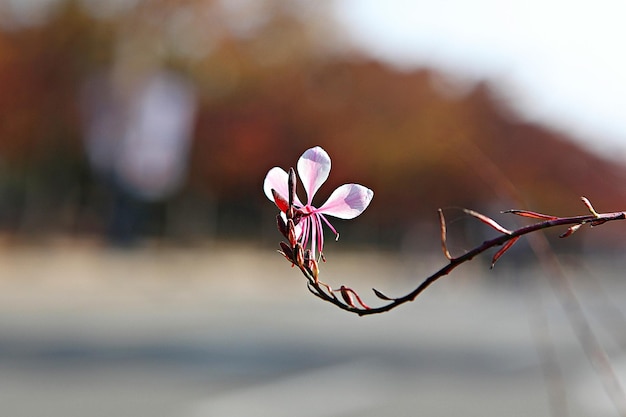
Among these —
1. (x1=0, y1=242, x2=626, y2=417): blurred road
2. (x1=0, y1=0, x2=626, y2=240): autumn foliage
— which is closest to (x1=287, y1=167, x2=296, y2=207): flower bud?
(x1=0, y1=242, x2=626, y2=417): blurred road

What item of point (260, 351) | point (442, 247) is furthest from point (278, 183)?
point (260, 351)

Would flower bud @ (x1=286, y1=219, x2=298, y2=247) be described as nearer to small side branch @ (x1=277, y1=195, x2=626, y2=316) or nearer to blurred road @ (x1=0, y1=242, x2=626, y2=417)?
small side branch @ (x1=277, y1=195, x2=626, y2=316)

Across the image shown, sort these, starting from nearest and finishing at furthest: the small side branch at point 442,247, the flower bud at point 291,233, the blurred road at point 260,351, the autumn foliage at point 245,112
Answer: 1. the small side branch at point 442,247
2. the flower bud at point 291,233
3. the blurred road at point 260,351
4. the autumn foliage at point 245,112

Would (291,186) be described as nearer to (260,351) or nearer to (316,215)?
(316,215)

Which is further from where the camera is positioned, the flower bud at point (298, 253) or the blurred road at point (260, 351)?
the blurred road at point (260, 351)

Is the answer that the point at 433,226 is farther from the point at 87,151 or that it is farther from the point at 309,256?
the point at 309,256

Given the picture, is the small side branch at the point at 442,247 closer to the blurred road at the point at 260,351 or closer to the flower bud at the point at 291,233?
the flower bud at the point at 291,233

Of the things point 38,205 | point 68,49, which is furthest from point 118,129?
point 38,205

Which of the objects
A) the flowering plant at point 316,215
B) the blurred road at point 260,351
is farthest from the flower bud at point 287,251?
the blurred road at point 260,351
